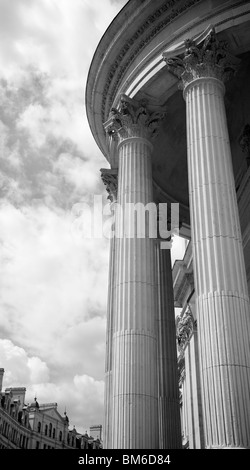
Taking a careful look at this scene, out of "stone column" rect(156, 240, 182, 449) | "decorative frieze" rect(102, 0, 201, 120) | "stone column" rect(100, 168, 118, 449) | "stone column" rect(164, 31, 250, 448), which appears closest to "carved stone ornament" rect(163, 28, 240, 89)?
"stone column" rect(164, 31, 250, 448)

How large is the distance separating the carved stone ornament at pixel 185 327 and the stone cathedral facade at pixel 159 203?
503 inches

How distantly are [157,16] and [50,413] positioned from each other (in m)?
125

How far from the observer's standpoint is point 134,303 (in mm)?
24594

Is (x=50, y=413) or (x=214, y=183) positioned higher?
(x=50, y=413)

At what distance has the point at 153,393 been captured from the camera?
2316cm

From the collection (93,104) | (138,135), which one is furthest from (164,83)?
(93,104)

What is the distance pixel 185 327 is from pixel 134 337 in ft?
90.4

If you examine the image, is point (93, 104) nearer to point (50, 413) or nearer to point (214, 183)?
point (214, 183)

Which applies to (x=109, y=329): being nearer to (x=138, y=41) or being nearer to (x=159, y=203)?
(x=159, y=203)

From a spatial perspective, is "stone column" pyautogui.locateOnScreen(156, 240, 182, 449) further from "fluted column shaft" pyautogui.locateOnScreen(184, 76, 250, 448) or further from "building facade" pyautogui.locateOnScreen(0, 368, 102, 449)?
"building facade" pyautogui.locateOnScreen(0, 368, 102, 449)

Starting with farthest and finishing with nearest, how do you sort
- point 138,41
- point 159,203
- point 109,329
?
point 159,203
point 109,329
point 138,41

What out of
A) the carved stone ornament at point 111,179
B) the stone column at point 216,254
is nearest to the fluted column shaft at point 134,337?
the stone column at point 216,254

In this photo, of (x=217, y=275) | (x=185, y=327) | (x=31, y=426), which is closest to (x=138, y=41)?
(x=217, y=275)

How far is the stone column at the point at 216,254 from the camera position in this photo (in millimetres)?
18484
